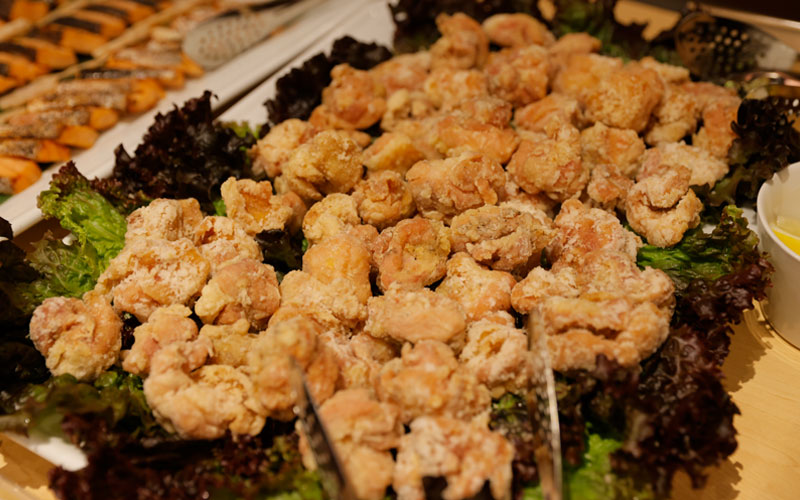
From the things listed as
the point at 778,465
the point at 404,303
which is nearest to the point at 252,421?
the point at 404,303

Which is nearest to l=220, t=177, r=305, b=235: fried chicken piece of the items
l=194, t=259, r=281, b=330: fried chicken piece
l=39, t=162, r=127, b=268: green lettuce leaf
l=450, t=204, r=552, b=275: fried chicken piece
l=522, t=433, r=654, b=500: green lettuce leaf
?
l=194, t=259, r=281, b=330: fried chicken piece

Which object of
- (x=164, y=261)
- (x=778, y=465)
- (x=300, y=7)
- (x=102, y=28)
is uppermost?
(x=102, y=28)

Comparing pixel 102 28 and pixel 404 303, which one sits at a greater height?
pixel 102 28

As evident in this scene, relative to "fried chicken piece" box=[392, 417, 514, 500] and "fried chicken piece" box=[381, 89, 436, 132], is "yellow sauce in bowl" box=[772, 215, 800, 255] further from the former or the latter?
"fried chicken piece" box=[381, 89, 436, 132]

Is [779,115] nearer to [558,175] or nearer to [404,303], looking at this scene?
[558,175]

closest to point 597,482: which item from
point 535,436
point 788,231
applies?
point 535,436

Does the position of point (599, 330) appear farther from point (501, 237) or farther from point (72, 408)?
point (72, 408)

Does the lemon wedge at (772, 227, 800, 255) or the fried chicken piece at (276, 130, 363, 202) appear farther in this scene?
the fried chicken piece at (276, 130, 363, 202)
